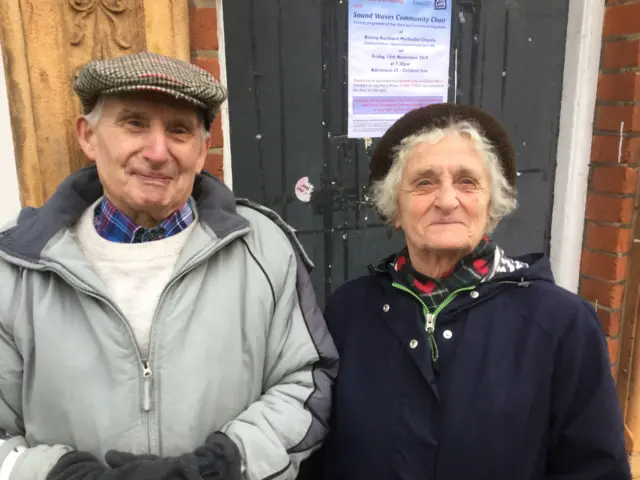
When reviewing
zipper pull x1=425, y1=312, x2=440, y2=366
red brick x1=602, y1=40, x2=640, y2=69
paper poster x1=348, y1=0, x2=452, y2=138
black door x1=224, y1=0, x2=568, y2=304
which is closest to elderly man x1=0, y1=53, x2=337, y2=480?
zipper pull x1=425, y1=312, x2=440, y2=366

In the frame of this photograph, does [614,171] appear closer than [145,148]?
No

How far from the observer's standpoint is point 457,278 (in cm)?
136

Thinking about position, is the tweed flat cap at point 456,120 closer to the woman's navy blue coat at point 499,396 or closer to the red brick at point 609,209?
the woman's navy blue coat at point 499,396

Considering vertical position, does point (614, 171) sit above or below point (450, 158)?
below

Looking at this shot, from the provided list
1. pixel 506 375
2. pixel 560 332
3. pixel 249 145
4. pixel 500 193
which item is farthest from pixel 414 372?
pixel 249 145

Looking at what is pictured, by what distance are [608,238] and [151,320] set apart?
83.8 inches

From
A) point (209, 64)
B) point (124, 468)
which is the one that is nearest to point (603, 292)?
point (209, 64)

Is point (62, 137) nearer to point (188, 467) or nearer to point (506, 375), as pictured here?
point (188, 467)

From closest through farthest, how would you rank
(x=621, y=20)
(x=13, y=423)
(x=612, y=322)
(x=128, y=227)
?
1. (x=13, y=423)
2. (x=128, y=227)
3. (x=621, y=20)
4. (x=612, y=322)

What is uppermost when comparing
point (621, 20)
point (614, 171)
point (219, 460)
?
point (621, 20)

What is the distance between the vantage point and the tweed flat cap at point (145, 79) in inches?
44.9

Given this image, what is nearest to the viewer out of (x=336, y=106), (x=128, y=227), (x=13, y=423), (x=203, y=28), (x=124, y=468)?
(x=124, y=468)

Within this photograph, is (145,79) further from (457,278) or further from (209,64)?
(457,278)

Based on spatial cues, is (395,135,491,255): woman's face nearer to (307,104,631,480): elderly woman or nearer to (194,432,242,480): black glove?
(307,104,631,480): elderly woman
